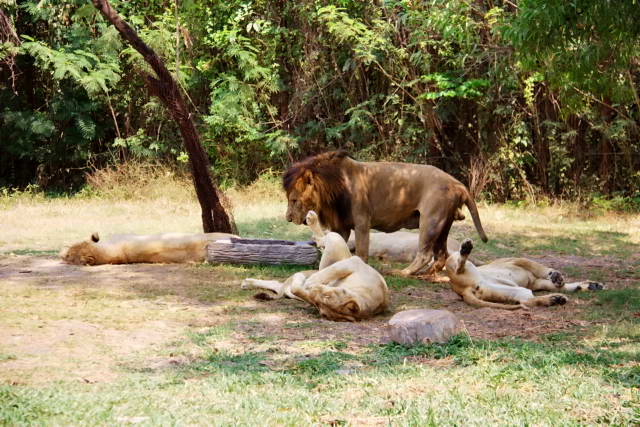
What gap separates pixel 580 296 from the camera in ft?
25.3

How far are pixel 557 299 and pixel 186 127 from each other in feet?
17.8

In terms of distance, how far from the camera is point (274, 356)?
5340 millimetres

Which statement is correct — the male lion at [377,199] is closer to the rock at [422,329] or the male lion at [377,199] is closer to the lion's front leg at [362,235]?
the lion's front leg at [362,235]

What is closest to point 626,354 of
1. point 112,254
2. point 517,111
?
point 112,254

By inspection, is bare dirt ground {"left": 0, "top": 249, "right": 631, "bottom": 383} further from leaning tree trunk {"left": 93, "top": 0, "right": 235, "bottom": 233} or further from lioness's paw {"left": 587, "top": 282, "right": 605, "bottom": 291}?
leaning tree trunk {"left": 93, "top": 0, "right": 235, "bottom": 233}

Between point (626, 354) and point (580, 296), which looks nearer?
point (626, 354)

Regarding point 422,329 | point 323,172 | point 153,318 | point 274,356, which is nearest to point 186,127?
point 323,172

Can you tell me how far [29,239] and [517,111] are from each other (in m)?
9.92

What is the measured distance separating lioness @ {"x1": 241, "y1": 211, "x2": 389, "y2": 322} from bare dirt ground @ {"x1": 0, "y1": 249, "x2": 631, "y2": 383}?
12 cm

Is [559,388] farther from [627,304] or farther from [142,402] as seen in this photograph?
[627,304]

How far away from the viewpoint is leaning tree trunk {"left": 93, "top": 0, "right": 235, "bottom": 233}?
10359mm

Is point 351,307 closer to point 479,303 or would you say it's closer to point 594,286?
point 479,303

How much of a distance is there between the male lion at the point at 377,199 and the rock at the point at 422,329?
11.1 feet

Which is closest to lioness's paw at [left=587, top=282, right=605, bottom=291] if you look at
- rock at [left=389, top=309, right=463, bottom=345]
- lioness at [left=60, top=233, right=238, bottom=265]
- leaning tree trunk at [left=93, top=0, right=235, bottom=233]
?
rock at [left=389, top=309, right=463, bottom=345]
